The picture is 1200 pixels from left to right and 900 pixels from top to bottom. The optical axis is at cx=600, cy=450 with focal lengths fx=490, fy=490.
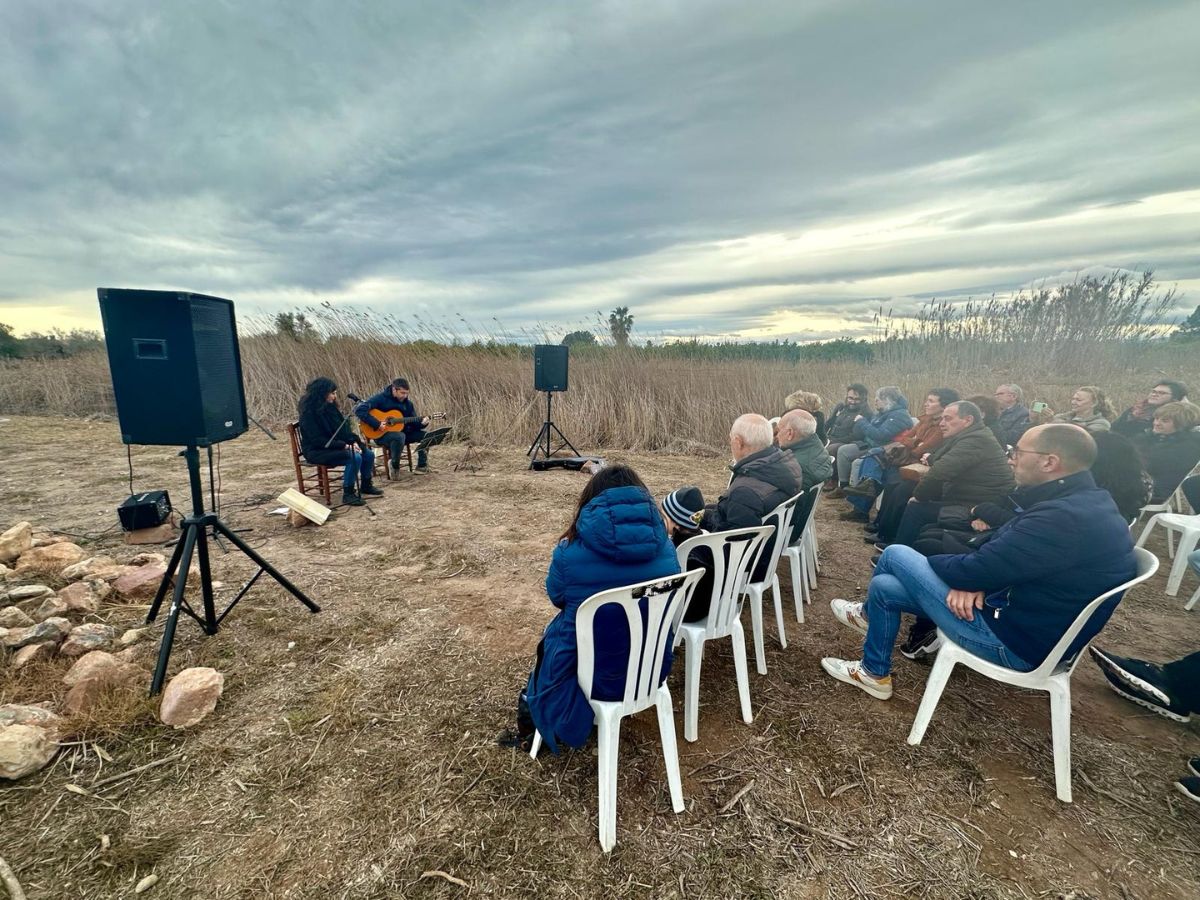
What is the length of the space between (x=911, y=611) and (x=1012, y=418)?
3.47 metres

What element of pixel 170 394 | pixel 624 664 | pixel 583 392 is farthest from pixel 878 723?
pixel 583 392

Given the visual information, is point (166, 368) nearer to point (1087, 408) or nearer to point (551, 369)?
point (551, 369)

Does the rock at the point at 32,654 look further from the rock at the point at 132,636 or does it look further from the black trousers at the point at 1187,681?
the black trousers at the point at 1187,681

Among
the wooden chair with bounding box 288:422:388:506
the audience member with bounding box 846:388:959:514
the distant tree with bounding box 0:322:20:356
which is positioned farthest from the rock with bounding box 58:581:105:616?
the distant tree with bounding box 0:322:20:356

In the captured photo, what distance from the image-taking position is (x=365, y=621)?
2.75 meters

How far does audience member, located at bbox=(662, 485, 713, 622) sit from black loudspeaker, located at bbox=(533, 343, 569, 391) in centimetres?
424

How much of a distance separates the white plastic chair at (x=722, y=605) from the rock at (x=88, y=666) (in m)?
2.41

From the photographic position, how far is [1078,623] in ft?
5.31

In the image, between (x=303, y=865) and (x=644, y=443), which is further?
(x=644, y=443)

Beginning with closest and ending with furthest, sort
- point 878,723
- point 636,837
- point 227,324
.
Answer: point 636,837 → point 878,723 → point 227,324

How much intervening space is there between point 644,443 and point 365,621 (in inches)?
215

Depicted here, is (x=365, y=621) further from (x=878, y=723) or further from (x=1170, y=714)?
(x=1170, y=714)

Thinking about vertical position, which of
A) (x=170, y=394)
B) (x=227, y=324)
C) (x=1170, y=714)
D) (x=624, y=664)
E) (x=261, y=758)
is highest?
(x=227, y=324)

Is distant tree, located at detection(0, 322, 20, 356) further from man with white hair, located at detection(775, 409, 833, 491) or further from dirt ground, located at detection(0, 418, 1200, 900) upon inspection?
man with white hair, located at detection(775, 409, 833, 491)
